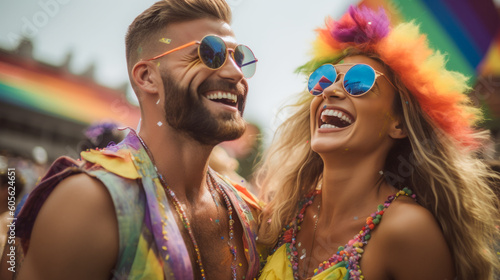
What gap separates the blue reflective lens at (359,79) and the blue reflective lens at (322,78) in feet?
0.35

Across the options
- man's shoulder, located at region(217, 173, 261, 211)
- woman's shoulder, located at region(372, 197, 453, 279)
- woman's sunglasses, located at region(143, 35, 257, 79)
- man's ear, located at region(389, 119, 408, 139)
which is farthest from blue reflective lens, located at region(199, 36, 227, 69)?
woman's shoulder, located at region(372, 197, 453, 279)

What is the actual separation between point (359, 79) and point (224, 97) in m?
0.85

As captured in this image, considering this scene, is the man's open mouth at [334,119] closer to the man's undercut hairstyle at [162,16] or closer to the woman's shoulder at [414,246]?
the woman's shoulder at [414,246]

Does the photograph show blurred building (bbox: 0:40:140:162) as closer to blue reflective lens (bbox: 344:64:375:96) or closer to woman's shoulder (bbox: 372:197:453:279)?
blue reflective lens (bbox: 344:64:375:96)

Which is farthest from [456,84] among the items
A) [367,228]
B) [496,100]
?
[496,100]

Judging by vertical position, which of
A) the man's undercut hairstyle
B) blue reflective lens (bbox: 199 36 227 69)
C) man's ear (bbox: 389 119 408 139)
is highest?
the man's undercut hairstyle

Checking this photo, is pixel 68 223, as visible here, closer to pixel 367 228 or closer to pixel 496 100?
pixel 367 228

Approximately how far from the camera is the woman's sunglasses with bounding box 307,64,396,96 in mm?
2641

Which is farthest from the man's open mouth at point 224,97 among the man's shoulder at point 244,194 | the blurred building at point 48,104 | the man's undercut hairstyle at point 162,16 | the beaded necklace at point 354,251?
the beaded necklace at point 354,251

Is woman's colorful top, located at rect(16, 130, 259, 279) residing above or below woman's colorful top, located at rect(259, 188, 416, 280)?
above

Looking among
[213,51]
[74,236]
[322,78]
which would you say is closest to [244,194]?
[322,78]

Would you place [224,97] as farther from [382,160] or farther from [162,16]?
[382,160]

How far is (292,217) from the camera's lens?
2.99 meters

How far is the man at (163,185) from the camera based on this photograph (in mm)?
1984
